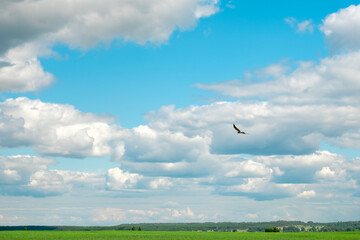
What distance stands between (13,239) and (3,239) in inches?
140

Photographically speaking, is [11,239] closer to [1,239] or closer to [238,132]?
[1,239]

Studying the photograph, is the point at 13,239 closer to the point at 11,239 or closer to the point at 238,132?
the point at 11,239

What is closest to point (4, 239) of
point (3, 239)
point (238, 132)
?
point (3, 239)

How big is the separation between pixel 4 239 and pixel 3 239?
44cm

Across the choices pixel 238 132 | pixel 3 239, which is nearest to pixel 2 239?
pixel 3 239

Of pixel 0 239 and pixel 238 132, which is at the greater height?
pixel 238 132

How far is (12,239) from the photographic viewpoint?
108 m

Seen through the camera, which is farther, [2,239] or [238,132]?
[2,239]

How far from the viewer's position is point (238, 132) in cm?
7050

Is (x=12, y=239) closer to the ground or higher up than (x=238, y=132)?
closer to the ground

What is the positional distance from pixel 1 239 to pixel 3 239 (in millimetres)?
657

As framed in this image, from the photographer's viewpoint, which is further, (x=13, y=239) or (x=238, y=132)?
(x=13, y=239)

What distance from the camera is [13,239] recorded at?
355ft

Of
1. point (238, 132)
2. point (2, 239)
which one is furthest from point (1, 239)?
point (238, 132)
